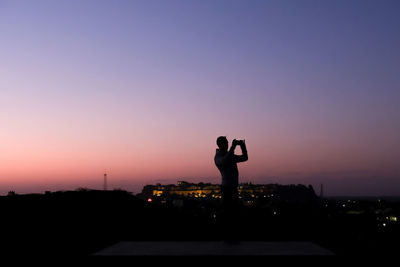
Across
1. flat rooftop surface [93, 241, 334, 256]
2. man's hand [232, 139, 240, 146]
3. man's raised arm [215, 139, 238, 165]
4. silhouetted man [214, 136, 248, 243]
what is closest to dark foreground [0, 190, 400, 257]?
flat rooftop surface [93, 241, 334, 256]

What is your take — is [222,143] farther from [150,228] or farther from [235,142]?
[150,228]

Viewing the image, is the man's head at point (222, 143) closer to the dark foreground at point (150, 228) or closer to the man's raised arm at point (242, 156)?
the man's raised arm at point (242, 156)

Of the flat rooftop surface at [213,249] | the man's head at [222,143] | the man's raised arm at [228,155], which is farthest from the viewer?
the man's head at [222,143]

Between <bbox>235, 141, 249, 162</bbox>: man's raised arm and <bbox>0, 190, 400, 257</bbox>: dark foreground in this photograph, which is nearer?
<bbox>235, 141, 249, 162</bbox>: man's raised arm

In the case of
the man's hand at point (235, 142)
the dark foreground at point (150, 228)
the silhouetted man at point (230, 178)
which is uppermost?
the man's hand at point (235, 142)

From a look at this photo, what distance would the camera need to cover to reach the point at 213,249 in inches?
288

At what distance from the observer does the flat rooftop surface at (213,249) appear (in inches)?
271

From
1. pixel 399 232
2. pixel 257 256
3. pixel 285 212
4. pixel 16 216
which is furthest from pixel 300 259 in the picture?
pixel 285 212

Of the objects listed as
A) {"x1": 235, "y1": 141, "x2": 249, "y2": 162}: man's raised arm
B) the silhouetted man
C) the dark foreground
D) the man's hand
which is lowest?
the dark foreground

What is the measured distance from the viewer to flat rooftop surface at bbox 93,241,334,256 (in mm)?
6879

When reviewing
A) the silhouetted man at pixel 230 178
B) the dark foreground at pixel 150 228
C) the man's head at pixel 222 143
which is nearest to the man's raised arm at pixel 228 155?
the silhouetted man at pixel 230 178

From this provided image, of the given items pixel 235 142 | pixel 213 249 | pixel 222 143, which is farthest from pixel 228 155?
pixel 213 249

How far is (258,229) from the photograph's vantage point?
605 inches

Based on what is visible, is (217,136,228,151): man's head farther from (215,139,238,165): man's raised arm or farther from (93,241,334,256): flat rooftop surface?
(93,241,334,256): flat rooftop surface
